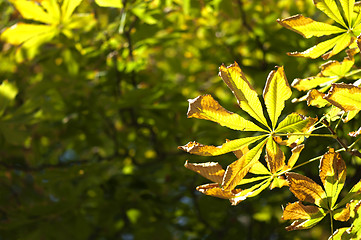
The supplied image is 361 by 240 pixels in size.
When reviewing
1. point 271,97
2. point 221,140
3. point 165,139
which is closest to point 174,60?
point 165,139

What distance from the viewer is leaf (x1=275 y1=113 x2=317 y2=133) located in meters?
0.51

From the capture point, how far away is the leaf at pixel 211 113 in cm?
50

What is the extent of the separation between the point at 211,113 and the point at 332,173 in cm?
17

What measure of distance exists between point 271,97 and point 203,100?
0.09 metres

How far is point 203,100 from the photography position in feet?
1.67

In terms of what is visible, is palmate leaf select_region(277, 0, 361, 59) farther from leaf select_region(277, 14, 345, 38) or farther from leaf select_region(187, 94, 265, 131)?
leaf select_region(187, 94, 265, 131)

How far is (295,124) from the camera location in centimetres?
52

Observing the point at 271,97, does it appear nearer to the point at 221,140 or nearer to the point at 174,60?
the point at 221,140

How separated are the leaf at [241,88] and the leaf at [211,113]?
2 centimetres

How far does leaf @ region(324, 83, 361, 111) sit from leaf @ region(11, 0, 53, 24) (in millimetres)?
826

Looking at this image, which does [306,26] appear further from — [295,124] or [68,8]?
[68,8]

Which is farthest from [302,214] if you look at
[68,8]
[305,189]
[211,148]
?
[68,8]

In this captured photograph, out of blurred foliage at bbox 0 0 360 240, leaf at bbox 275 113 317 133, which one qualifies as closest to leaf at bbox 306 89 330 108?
leaf at bbox 275 113 317 133

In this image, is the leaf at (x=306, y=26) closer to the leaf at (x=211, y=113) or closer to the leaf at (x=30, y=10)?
the leaf at (x=211, y=113)
